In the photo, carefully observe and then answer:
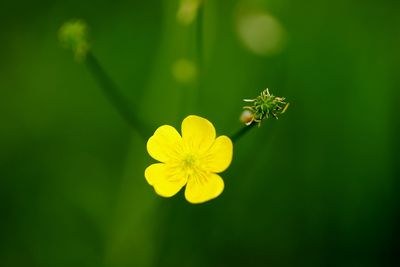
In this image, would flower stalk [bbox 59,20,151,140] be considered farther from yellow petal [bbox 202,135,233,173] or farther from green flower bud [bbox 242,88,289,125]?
green flower bud [bbox 242,88,289,125]

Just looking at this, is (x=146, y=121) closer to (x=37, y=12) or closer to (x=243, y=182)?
(x=243, y=182)

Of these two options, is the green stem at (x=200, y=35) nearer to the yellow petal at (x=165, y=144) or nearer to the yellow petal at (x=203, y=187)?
the yellow petal at (x=165, y=144)

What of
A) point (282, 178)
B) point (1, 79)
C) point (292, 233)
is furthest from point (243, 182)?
point (1, 79)

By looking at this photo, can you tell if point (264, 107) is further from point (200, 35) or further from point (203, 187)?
point (200, 35)

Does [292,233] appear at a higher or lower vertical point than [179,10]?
lower

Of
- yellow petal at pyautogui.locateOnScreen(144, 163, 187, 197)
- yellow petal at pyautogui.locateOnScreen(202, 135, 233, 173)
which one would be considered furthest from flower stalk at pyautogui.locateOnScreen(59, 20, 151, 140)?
yellow petal at pyautogui.locateOnScreen(202, 135, 233, 173)

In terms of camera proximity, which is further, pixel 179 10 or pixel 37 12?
pixel 37 12
